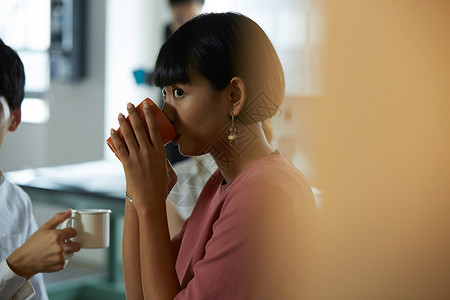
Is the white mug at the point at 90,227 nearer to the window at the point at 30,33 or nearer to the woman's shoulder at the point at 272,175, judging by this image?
the woman's shoulder at the point at 272,175

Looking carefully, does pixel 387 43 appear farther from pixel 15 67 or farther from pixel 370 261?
pixel 15 67

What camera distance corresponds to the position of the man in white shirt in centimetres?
101

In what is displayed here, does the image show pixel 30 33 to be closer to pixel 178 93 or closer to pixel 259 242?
pixel 178 93

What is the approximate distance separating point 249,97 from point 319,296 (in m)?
0.36

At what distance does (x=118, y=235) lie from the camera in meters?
3.25

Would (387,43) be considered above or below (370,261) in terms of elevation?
above

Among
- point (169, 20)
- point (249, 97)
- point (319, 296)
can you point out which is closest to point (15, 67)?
point (249, 97)

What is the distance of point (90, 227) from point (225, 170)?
0.91 feet

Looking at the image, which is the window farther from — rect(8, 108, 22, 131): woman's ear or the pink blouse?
the pink blouse

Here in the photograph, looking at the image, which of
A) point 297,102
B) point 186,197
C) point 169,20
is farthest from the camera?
point 169,20

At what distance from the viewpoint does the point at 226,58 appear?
818mm

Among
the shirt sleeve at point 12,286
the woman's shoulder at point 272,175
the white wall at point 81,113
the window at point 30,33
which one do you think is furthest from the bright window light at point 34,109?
the woman's shoulder at point 272,175

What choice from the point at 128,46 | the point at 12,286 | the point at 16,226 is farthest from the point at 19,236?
the point at 128,46

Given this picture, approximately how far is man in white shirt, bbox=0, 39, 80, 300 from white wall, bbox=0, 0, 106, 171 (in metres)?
2.43
